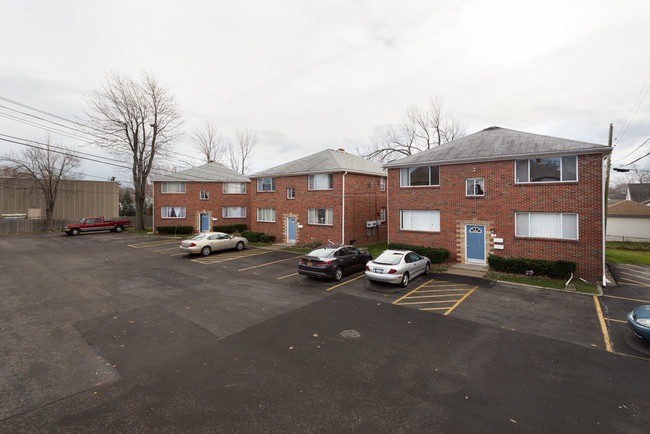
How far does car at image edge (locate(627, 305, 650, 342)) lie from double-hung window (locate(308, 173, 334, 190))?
57.6 ft

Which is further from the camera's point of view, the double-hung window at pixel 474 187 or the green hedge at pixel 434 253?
the green hedge at pixel 434 253

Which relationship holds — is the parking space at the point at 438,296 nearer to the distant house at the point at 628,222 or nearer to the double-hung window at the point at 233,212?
the double-hung window at the point at 233,212

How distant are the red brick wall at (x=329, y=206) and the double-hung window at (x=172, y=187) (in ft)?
36.2

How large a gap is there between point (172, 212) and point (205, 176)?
549cm

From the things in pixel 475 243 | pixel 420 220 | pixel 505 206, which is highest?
pixel 505 206

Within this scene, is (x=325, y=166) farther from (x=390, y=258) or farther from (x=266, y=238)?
(x=390, y=258)

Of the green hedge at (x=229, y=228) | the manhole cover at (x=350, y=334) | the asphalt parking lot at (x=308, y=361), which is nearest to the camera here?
the asphalt parking lot at (x=308, y=361)

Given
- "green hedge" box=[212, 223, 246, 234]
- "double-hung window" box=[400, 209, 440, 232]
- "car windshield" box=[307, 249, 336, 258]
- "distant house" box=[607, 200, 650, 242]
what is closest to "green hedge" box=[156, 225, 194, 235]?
"green hedge" box=[212, 223, 246, 234]

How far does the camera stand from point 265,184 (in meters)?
27.6

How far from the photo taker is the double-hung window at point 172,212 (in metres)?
33.2

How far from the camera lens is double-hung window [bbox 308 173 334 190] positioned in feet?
75.0

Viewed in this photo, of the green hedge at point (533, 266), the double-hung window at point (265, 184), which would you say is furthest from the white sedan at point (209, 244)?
the green hedge at point (533, 266)

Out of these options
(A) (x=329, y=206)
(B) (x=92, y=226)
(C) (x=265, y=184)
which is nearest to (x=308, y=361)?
(A) (x=329, y=206)

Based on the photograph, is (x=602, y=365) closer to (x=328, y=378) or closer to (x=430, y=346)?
(x=430, y=346)
